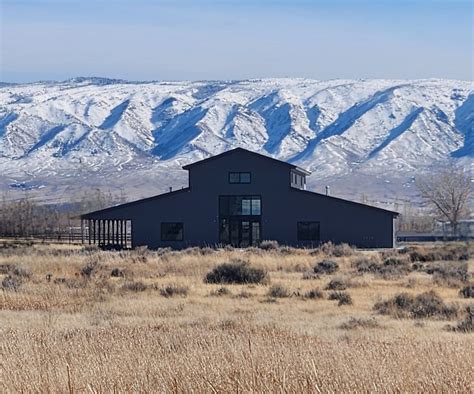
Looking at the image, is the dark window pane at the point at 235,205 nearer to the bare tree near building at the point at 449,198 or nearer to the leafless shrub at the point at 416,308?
the bare tree near building at the point at 449,198

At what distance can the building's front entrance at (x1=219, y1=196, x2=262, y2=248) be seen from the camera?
66938 millimetres

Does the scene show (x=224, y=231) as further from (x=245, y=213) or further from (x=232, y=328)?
(x=232, y=328)

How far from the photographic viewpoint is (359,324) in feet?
65.6

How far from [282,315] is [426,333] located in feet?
13.8

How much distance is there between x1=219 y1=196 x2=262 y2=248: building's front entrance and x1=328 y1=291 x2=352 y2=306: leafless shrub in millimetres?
39637

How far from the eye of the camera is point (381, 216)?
6556 cm

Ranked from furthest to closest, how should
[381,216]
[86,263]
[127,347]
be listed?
1. [381,216]
2. [86,263]
3. [127,347]

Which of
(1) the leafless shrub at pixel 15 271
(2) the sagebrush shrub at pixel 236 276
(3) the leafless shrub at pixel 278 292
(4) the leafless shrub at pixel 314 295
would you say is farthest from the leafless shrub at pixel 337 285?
(1) the leafless shrub at pixel 15 271

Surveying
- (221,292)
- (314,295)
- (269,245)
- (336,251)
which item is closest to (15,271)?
(221,292)

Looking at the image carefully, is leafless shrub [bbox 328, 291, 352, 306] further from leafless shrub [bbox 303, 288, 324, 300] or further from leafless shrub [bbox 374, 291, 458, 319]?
leafless shrub [bbox 374, 291, 458, 319]

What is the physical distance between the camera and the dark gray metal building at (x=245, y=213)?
6556 centimetres

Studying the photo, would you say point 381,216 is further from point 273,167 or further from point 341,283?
point 341,283

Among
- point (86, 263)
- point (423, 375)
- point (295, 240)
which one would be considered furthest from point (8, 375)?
point (295, 240)

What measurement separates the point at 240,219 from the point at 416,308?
4431 cm
